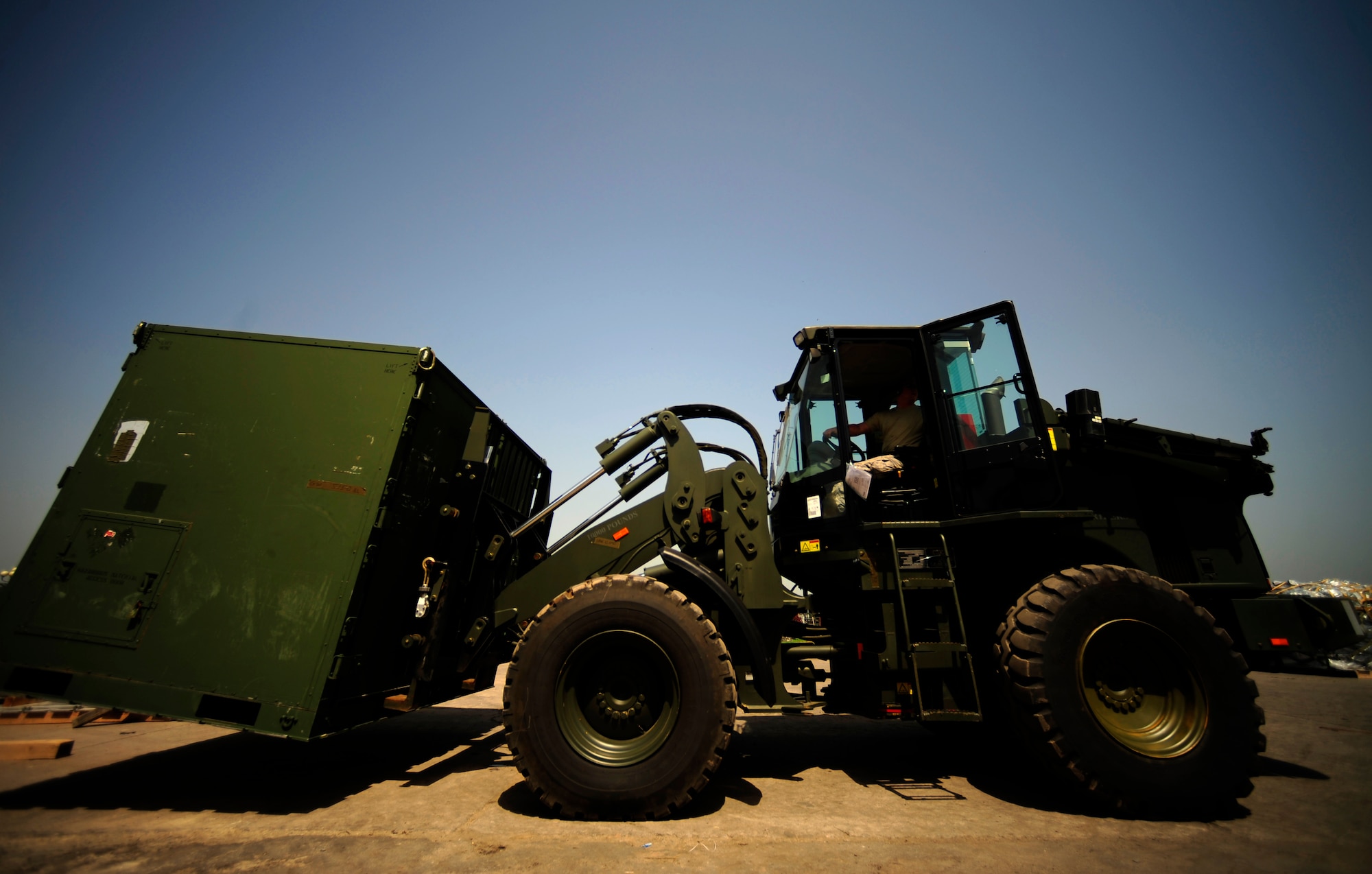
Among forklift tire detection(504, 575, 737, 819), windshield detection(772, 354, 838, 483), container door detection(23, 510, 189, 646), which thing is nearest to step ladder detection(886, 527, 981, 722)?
windshield detection(772, 354, 838, 483)

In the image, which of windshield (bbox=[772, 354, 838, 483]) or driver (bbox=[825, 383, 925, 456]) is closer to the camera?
windshield (bbox=[772, 354, 838, 483])

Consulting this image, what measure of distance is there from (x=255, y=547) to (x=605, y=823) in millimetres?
3215

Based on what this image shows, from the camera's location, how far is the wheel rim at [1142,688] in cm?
375

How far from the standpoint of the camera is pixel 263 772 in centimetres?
429

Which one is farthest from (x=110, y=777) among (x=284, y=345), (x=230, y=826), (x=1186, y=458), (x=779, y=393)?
(x=1186, y=458)

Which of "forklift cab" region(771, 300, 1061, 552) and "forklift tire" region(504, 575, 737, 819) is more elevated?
"forklift cab" region(771, 300, 1061, 552)

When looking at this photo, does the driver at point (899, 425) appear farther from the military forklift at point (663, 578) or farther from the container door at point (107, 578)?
the container door at point (107, 578)

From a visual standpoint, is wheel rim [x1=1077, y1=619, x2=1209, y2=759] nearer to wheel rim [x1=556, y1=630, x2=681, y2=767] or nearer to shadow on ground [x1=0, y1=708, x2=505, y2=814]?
wheel rim [x1=556, y1=630, x2=681, y2=767]

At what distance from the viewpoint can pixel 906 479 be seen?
4.88m

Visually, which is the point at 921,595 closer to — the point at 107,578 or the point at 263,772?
the point at 263,772

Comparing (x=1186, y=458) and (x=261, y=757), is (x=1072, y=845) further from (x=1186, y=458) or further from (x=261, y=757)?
(x=261, y=757)

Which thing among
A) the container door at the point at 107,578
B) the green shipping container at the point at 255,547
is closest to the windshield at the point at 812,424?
the green shipping container at the point at 255,547

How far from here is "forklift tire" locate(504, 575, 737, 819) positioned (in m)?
3.44

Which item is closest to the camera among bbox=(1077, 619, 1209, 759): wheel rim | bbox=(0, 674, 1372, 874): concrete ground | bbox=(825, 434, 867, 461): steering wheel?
bbox=(0, 674, 1372, 874): concrete ground
